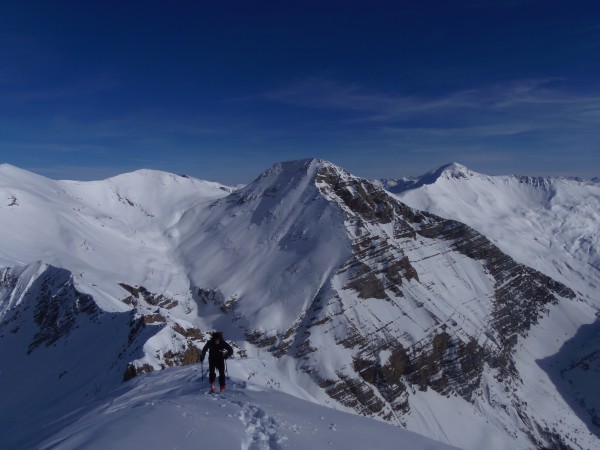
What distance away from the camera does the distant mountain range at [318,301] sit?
53844mm

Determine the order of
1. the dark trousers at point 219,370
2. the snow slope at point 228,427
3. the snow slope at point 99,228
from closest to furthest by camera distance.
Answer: the snow slope at point 228,427, the dark trousers at point 219,370, the snow slope at point 99,228

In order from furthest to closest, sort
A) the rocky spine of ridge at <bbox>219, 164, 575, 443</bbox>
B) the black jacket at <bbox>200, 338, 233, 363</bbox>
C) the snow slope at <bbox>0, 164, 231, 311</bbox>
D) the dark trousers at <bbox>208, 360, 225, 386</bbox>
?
1. the rocky spine of ridge at <bbox>219, 164, 575, 443</bbox>
2. the snow slope at <bbox>0, 164, 231, 311</bbox>
3. the black jacket at <bbox>200, 338, 233, 363</bbox>
4. the dark trousers at <bbox>208, 360, 225, 386</bbox>

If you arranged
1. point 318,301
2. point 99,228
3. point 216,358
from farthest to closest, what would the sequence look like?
point 99,228 < point 318,301 < point 216,358

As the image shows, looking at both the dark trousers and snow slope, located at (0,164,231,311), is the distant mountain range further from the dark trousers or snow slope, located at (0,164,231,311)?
the dark trousers

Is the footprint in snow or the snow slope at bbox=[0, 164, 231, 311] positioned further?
the snow slope at bbox=[0, 164, 231, 311]

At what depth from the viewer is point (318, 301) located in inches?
3135

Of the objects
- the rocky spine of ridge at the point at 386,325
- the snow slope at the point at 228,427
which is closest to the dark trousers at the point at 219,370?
the snow slope at the point at 228,427

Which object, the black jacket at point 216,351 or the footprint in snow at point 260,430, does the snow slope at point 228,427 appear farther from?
the black jacket at point 216,351

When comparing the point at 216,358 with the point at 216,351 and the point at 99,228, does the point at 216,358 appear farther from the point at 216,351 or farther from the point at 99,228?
the point at 99,228

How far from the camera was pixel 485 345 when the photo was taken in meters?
90.5

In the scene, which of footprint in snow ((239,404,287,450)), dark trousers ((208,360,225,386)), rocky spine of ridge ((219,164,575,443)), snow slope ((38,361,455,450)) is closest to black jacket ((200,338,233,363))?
dark trousers ((208,360,225,386))

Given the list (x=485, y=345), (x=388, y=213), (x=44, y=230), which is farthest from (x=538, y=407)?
(x=44, y=230)

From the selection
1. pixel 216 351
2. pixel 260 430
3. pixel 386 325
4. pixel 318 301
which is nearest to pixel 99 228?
pixel 318 301

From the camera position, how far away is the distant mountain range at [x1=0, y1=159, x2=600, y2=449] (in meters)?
53.8
